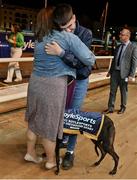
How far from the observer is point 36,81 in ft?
7.68

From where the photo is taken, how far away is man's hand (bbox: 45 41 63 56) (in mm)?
2186

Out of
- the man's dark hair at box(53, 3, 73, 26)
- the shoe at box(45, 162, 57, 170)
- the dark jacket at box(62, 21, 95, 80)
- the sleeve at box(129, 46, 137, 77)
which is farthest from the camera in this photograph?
the sleeve at box(129, 46, 137, 77)

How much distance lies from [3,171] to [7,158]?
0.25 m

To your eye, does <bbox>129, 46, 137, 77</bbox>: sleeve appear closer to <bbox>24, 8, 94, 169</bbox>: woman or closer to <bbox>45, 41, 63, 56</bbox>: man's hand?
<bbox>24, 8, 94, 169</bbox>: woman

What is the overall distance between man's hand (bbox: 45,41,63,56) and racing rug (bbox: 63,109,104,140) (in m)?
0.55

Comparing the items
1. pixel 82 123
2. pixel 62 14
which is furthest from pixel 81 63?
pixel 82 123

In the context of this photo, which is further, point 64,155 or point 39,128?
point 64,155

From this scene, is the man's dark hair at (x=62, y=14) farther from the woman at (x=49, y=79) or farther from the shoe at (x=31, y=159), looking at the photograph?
the shoe at (x=31, y=159)

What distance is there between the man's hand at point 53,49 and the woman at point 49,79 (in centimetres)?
3

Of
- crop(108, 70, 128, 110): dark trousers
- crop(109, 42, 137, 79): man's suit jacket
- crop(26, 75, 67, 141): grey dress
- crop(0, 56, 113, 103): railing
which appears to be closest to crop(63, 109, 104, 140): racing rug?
crop(26, 75, 67, 141): grey dress

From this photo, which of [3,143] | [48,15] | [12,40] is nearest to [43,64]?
[48,15]

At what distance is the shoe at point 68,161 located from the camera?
2.70 m

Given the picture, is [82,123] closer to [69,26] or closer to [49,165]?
[49,165]

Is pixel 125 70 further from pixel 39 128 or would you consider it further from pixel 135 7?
pixel 135 7
